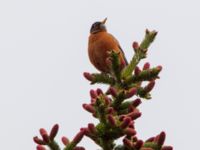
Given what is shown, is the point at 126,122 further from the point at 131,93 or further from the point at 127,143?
the point at 131,93

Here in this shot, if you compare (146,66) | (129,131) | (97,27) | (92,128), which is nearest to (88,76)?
(146,66)

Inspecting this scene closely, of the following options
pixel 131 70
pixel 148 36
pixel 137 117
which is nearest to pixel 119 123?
pixel 137 117

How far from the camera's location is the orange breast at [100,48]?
644 centimetres

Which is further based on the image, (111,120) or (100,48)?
(100,48)

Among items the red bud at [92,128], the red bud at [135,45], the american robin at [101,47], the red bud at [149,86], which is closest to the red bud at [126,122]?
the red bud at [92,128]

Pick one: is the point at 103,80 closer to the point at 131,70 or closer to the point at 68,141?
the point at 131,70

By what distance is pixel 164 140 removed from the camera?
2387 millimetres

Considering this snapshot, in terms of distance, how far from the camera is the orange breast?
644cm

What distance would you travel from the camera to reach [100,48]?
668 centimetres

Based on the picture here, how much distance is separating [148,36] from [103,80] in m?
0.55

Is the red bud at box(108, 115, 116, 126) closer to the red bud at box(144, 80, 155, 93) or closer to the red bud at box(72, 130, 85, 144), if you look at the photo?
the red bud at box(72, 130, 85, 144)

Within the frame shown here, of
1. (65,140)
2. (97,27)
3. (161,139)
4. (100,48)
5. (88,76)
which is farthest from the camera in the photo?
(97,27)

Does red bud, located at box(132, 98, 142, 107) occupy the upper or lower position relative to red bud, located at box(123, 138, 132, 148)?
upper

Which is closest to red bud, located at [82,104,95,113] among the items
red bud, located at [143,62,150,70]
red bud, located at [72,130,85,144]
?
red bud, located at [72,130,85,144]
